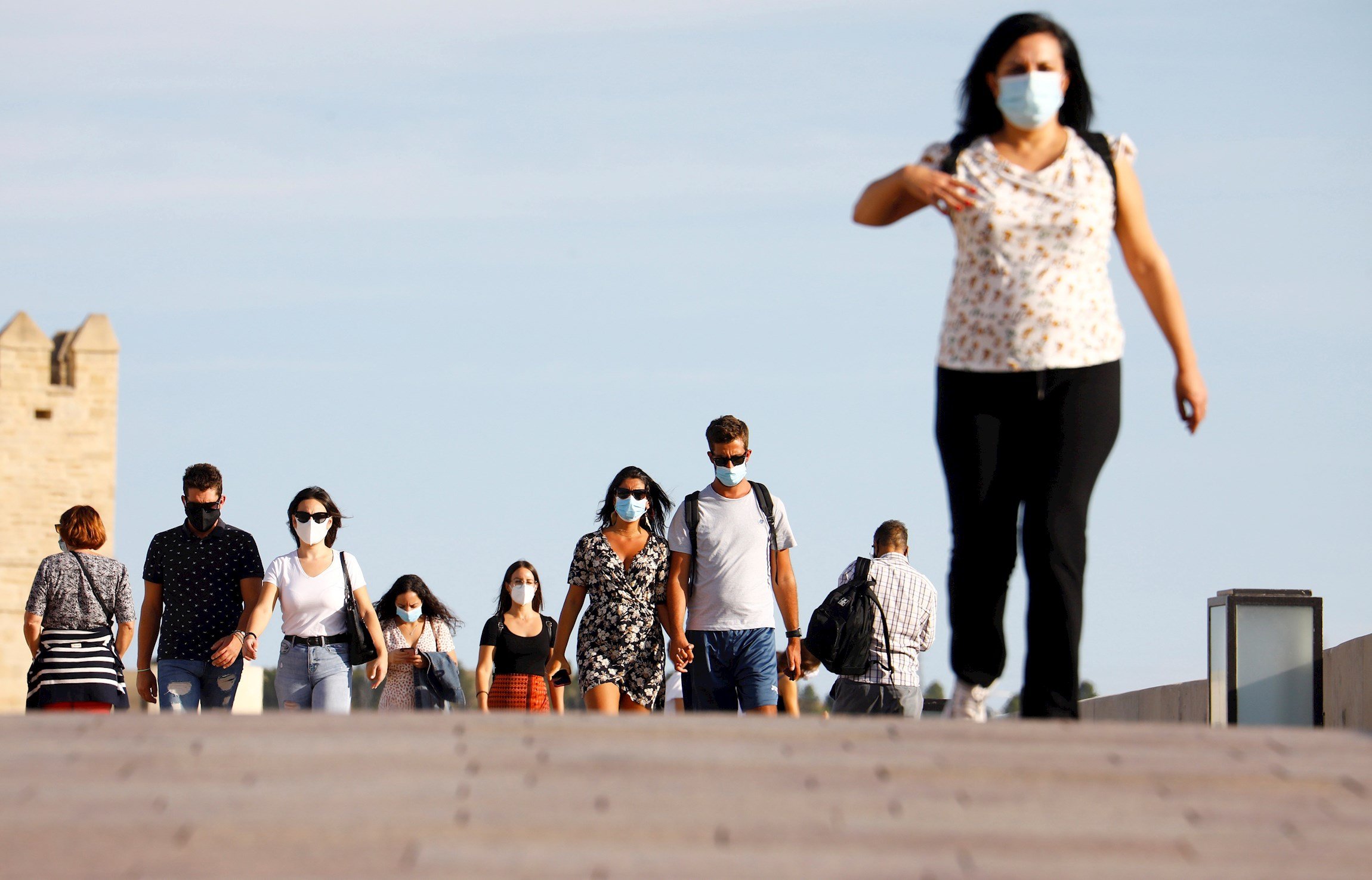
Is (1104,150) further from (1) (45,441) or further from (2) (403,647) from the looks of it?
(1) (45,441)

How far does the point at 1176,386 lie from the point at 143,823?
3.24 metres

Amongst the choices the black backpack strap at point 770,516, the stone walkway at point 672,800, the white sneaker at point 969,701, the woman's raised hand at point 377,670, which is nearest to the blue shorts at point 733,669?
the black backpack strap at point 770,516

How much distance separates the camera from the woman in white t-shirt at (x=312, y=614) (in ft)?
31.7

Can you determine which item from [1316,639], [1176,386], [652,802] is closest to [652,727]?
[652,802]

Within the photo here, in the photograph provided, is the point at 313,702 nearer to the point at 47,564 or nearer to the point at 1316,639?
the point at 47,564

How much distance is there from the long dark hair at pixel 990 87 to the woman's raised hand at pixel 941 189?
0.33 m

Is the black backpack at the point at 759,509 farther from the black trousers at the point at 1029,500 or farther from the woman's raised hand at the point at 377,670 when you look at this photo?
the black trousers at the point at 1029,500

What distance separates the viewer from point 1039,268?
17.7 ft

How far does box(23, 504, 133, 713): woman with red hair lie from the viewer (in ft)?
31.2

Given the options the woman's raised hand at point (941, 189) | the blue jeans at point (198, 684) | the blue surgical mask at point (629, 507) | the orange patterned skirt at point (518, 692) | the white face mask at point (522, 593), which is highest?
the woman's raised hand at point (941, 189)

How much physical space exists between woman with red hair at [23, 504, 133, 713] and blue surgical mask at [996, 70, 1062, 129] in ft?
19.0

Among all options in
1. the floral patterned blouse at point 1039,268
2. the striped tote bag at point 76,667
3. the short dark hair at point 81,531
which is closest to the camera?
the floral patterned blouse at point 1039,268

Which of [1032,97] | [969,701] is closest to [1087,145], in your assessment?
[1032,97]

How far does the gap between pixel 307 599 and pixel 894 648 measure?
2.95 metres
